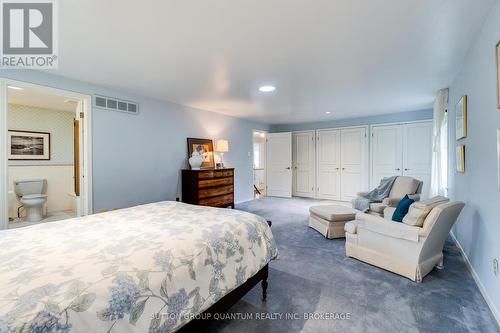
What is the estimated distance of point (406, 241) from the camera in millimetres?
2381

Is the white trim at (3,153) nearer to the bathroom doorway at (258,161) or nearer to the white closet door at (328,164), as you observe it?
the bathroom doorway at (258,161)

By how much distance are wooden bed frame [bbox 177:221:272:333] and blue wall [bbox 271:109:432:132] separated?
5.57m

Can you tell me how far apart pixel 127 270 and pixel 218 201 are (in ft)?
13.2

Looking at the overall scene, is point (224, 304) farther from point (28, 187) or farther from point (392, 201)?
point (28, 187)

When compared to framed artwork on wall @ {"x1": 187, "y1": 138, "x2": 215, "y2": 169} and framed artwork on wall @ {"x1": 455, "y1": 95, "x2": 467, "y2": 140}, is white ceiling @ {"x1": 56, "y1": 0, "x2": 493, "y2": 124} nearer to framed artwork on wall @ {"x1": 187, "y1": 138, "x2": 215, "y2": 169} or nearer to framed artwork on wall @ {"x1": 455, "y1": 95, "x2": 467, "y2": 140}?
framed artwork on wall @ {"x1": 455, "y1": 95, "x2": 467, "y2": 140}

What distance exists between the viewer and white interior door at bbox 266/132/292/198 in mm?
7336

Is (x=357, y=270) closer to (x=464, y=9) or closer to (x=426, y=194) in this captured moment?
(x=464, y=9)

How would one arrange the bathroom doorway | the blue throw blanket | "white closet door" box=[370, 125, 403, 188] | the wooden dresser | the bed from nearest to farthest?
the bed
the blue throw blanket
the wooden dresser
"white closet door" box=[370, 125, 403, 188]
the bathroom doorway

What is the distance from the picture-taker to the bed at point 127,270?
869 mm

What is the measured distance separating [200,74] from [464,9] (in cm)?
261

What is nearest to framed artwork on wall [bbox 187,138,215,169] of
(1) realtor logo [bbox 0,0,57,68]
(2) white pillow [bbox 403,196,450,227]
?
(1) realtor logo [bbox 0,0,57,68]

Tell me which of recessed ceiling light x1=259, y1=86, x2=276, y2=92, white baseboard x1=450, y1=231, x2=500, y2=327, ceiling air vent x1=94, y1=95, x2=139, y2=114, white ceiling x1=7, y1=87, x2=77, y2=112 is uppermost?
white ceiling x1=7, y1=87, x2=77, y2=112

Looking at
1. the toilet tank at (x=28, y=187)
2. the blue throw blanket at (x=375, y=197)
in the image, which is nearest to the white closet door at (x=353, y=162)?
the blue throw blanket at (x=375, y=197)

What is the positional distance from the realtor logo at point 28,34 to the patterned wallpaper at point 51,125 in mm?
2918
